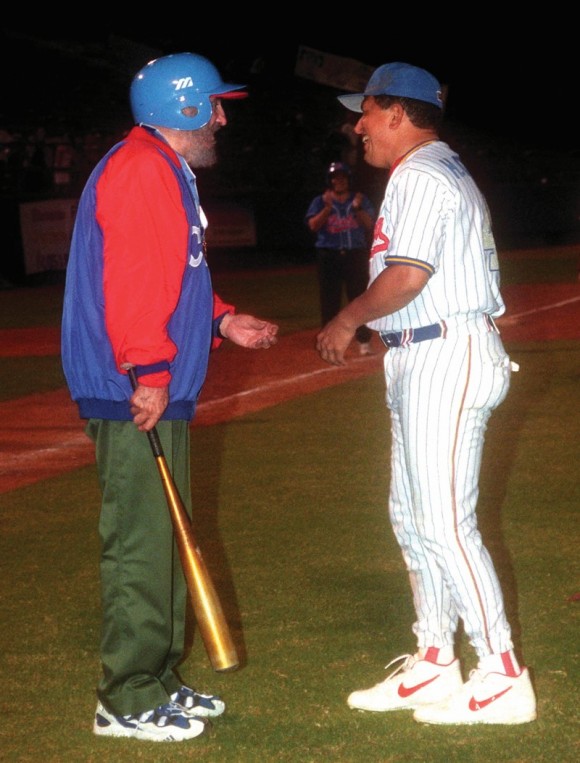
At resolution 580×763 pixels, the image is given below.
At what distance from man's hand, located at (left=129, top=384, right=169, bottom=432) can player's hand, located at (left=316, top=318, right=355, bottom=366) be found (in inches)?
22.5

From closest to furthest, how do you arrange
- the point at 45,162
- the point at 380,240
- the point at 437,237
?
the point at 437,237 → the point at 380,240 → the point at 45,162

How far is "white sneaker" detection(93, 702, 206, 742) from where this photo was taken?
403 cm

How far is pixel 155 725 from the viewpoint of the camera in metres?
4.05

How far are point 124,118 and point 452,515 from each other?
34.8 meters

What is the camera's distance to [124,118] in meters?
37.2

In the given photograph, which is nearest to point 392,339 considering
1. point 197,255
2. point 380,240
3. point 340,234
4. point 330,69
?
point 380,240

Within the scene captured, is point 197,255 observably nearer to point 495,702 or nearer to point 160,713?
point 160,713

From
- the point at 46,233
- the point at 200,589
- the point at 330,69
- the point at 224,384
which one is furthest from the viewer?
the point at 330,69

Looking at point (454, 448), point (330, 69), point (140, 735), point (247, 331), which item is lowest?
point (140, 735)

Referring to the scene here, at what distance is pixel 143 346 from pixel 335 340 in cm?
65

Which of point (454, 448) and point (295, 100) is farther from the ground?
point (295, 100)

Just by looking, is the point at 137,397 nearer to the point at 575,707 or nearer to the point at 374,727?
the point at 374,727

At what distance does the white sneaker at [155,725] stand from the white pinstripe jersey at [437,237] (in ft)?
4.89

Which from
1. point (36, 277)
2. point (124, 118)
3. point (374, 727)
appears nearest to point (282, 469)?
point (374, 727)
